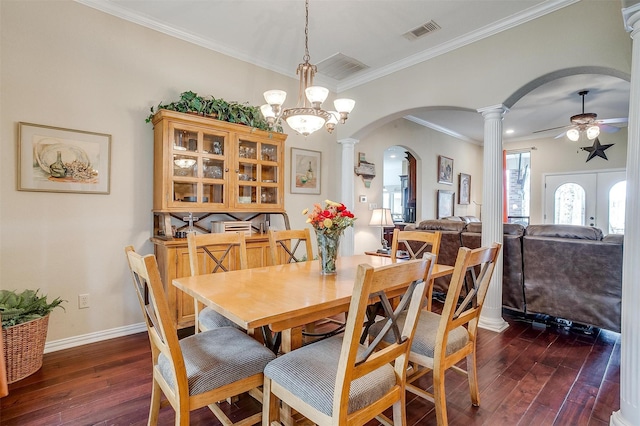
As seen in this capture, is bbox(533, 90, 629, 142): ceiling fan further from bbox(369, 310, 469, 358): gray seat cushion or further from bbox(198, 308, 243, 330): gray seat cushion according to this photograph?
bbox(198, 308, 243, 330): gray seat cushion

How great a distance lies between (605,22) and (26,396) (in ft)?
16.5

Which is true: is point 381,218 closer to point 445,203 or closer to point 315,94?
point 445,203

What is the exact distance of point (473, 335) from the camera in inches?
73.1

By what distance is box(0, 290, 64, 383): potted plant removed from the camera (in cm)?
210

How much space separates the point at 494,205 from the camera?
3168mm

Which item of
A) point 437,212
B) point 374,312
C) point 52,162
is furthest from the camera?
point 437,212

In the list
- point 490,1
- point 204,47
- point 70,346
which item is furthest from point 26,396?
point 490,1

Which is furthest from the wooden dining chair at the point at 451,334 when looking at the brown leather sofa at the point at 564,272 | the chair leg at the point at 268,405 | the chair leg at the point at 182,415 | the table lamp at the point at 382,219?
the table lamp at the point at 382,219

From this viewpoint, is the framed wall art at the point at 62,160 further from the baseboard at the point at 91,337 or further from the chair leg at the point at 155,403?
the chair leg at the point at 155,403

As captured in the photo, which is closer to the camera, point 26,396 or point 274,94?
point 26,396

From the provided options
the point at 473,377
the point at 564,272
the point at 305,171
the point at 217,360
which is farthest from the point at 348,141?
the point at 217,360

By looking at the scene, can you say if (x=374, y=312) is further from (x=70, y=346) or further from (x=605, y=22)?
(x=605, y=22)

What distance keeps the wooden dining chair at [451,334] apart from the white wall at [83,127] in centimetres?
250

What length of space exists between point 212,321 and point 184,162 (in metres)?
1.65
